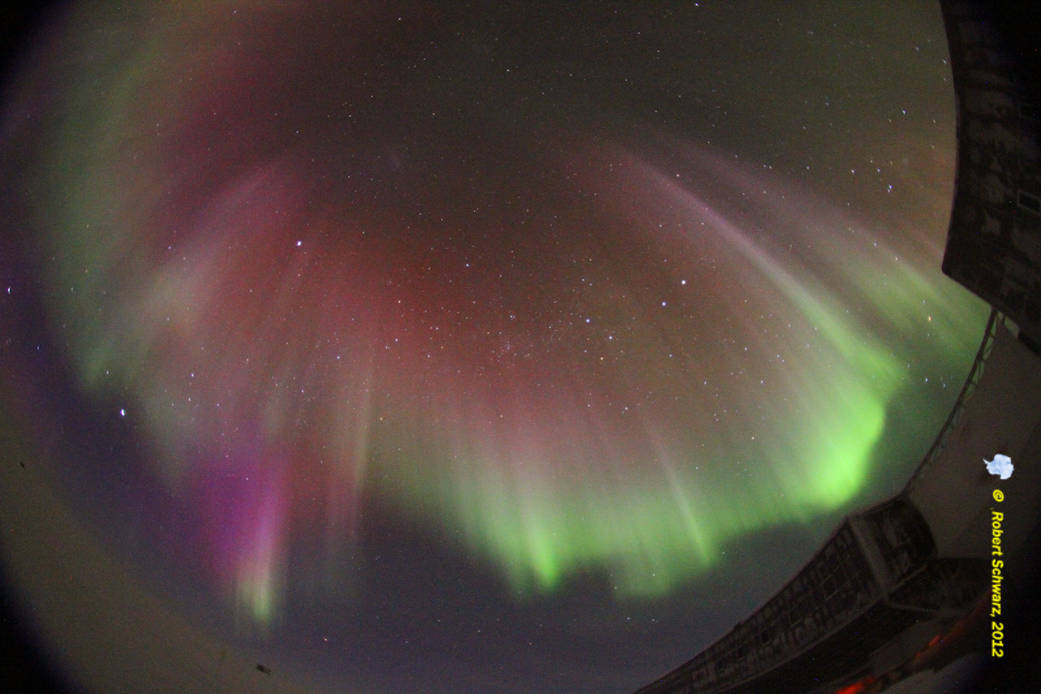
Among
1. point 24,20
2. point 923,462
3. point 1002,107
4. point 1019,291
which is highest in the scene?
point 24,20

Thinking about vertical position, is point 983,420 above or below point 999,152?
below

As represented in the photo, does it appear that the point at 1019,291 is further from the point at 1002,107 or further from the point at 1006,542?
the point at 1006,542

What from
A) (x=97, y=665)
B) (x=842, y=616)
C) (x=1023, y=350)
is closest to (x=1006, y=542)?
(x=1023, y=350)

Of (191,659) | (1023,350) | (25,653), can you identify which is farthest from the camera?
(191,659)

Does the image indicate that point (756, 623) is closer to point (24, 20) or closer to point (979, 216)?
point (979, 216)

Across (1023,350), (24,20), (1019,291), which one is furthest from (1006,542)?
(24,20)

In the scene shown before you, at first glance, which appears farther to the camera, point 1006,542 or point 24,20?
point 24,20

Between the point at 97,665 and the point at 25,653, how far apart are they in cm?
81

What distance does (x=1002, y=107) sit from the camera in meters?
3.82

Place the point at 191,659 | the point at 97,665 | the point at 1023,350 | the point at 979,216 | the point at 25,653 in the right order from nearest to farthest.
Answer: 1. the point at 1023,350
2. the point at 979,216
3. the point at 25,653
4. the point at 97,665
5. the point at 191,659

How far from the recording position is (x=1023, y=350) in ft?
12.3

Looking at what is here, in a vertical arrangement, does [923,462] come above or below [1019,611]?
above

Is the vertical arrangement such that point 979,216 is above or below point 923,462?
above

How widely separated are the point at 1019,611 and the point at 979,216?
3.78 m
